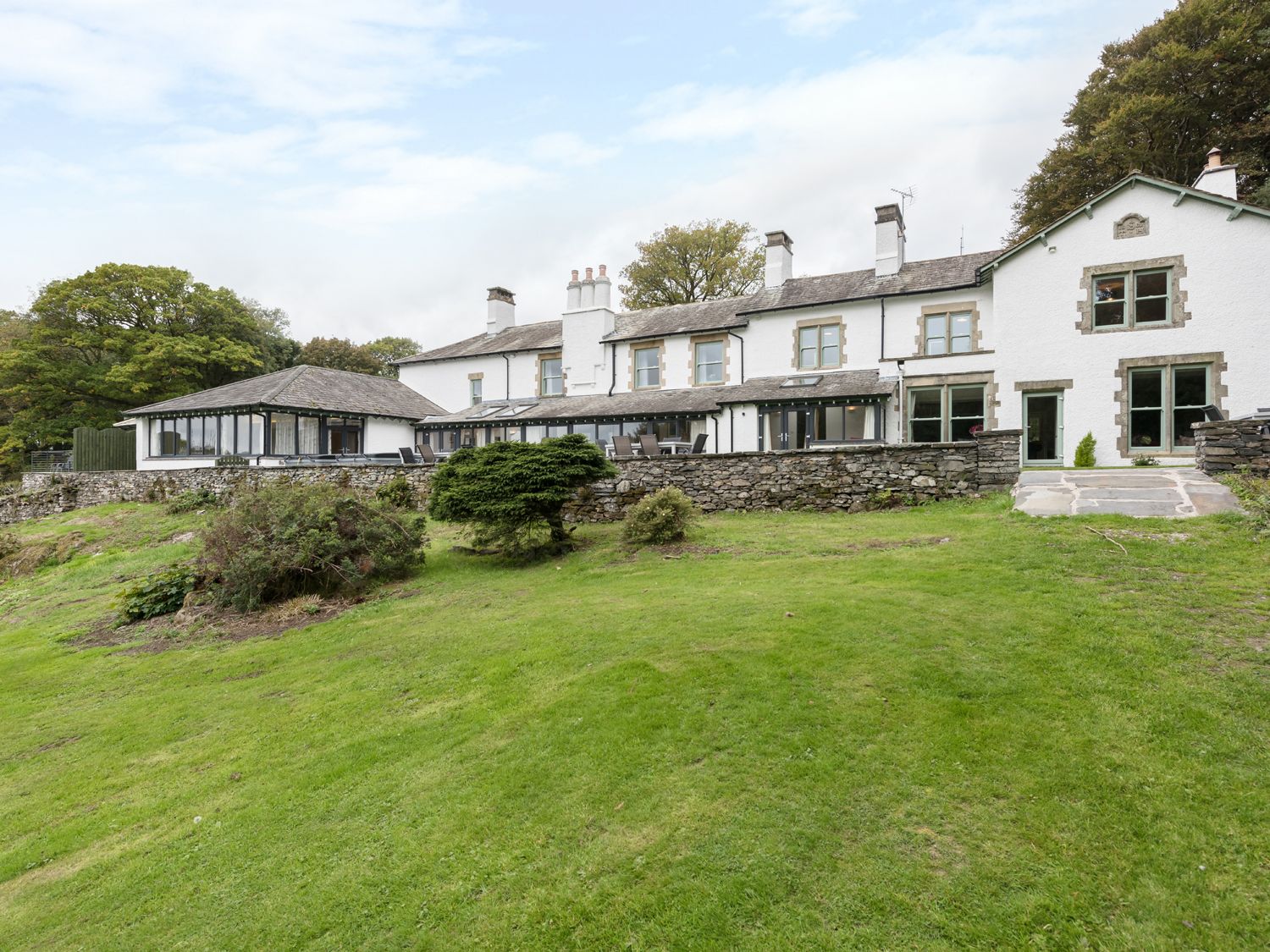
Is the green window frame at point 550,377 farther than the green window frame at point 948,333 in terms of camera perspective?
Yes

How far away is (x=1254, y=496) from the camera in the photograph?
9.10 meters

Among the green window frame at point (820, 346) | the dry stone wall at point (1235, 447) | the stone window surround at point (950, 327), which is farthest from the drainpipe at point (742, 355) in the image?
the dry stone wall at point (1235, 447)

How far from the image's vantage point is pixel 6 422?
40.8 metres

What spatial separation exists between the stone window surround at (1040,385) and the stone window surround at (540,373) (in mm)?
17584

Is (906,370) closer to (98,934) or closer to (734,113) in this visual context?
(734,113)

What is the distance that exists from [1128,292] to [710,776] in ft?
65.0

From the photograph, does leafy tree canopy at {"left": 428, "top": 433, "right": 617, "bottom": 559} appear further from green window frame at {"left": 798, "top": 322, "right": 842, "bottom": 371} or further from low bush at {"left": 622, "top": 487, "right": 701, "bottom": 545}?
green window frame at {"left": 798, "top": 322, "right": 842, "bottom": 371}

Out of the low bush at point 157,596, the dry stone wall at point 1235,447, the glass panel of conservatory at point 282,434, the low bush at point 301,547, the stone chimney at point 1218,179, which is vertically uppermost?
the stone chimney at point 1218,179

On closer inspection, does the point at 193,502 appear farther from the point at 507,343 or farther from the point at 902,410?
the point at 902,410

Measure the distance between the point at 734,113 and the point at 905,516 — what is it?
13.3m

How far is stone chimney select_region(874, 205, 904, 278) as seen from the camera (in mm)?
21750

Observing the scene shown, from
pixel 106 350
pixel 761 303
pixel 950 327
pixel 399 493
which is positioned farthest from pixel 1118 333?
pixel 106 350

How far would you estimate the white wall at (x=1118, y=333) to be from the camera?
15.7 meters

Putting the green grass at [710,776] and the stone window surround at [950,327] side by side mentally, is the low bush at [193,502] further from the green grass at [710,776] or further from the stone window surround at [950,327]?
the stone window surround at [950,327]
